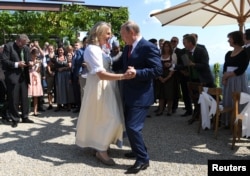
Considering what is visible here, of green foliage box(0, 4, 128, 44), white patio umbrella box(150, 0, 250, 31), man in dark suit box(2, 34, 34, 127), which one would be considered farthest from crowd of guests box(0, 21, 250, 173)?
green foliage box(0, 4, 128, 44)

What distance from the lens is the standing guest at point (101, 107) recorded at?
14.3ft

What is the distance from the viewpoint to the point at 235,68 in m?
5.67

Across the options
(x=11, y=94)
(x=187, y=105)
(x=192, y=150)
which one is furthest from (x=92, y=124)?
(x=187, y=105)

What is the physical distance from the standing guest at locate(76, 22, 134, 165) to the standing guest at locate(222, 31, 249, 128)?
2232 mm

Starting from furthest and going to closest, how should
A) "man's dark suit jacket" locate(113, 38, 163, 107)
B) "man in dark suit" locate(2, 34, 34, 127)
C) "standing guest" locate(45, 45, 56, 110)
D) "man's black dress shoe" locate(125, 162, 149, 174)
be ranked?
"standing guest" locate(45, 45, 56, 110) < "man in dark suit" locate(2, 34, 34, 127) < "man's black dress shoe" locate(125, 162, 149, 174) < "man's dark suit jacket" locate(113, 38, 163, 107)

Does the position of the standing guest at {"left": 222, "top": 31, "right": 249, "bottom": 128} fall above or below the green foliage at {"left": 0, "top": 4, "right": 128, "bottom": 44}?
below

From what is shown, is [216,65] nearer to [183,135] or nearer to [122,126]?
[183,135]

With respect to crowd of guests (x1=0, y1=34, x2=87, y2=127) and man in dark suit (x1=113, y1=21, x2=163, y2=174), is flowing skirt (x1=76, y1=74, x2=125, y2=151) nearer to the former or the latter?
man in dark suit (x1=113, y1=21, x2=163, y2=174)

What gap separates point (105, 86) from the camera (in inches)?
176

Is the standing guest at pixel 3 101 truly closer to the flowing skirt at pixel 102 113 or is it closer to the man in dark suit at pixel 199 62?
the flowing skirt at pixel 102 113

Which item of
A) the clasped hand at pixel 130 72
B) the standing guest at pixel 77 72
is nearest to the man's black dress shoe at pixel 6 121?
the standing guest at pixel 77 72

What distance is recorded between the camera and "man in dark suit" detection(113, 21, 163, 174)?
396 centimetres

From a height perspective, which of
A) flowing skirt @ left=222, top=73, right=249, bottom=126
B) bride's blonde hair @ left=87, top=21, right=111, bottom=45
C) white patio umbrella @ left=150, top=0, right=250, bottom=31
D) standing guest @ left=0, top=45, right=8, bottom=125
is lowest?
standing guest @ left=0, top=45, right=8, bottom=125

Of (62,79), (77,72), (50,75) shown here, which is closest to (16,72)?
(77,72)
